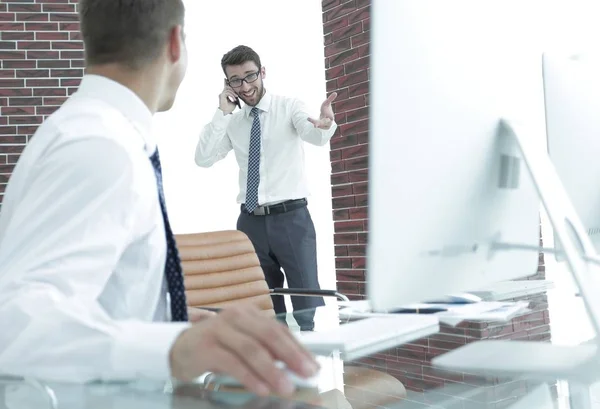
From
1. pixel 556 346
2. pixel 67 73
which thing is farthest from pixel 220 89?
pixel 556 346

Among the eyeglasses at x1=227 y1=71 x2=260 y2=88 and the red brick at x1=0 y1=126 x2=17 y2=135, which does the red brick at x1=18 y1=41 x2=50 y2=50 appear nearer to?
the red brick at x1=0 y1=126 x2=17 y2=135

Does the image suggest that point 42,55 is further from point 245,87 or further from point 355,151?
point 355,151

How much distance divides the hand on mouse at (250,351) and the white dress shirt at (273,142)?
287 centimetres

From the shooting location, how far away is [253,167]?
11.6 ft

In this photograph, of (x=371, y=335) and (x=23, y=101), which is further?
(x=23, y=101)

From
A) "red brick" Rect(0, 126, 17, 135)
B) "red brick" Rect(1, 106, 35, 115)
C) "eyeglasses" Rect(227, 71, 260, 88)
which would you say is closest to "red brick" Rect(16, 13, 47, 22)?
"red brick" Rect(1, 106, 35, 115)

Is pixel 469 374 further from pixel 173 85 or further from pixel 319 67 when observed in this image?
pixel 319 67

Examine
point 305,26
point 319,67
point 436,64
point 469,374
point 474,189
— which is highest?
Answer: point 305,26

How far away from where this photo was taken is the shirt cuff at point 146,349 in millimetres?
648

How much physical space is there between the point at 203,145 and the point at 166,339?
3.13m

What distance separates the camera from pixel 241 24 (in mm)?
4828

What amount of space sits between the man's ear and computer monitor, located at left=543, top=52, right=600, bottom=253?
0.62 metres

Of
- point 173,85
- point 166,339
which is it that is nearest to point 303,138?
point 173,85

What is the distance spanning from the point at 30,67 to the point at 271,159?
1.66m
